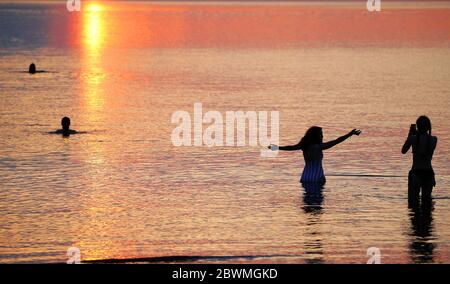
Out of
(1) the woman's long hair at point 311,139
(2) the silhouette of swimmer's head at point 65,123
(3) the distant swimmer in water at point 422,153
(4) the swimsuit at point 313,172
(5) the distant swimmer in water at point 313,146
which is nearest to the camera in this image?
(3) the distant swimmer in water at point 422,153

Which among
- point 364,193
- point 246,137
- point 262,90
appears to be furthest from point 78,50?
point 364,193

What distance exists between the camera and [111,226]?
21.2 meters

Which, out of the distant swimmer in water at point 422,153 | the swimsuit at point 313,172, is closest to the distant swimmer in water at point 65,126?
the swimsuit at point 313,172

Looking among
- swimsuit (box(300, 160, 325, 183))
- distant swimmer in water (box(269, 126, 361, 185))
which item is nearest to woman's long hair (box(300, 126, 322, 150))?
distant swimmer in water (box(269, 126, 361, 185))

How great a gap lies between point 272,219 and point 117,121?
18418 mm

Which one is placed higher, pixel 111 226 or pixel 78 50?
pixel 78 50

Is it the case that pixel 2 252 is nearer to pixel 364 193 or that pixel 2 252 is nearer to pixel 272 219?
pixel 272 219

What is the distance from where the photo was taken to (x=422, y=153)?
21.5m

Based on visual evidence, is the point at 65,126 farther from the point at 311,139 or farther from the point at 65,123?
the point at 311,139

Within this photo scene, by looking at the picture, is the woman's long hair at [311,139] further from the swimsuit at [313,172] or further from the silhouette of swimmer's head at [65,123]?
the silhouette of swimmer's head at [65,123]

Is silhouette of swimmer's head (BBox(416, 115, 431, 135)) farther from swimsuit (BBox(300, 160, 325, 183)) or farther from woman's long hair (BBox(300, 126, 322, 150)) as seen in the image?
swimsuit (BBox(300, 160, 325, 183))

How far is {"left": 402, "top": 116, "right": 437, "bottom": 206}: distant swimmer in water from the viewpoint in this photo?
2139 centimetres

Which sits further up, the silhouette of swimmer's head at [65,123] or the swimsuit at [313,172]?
the silhouette of swimmer's head at [65,123]

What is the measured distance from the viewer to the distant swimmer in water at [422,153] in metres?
21.4
